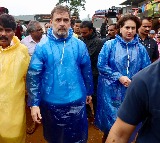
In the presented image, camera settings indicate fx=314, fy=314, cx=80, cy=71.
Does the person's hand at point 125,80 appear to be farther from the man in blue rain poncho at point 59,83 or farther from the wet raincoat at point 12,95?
the wet raincoat at point 12,95

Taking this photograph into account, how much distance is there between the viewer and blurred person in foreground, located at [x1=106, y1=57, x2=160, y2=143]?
1.34 meters

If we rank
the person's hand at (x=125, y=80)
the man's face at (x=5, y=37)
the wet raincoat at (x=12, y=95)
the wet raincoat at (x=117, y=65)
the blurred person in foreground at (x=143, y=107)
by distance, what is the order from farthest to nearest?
the wet raincoat at (x=117, y=65)
the person's hand at (x=125, y=80)
the man's face at (x=5, y=37)
the wet raincoat at (x=12, y=95)
the blurred person in foreground at (x=143, y=107)

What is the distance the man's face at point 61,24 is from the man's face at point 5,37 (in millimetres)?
435

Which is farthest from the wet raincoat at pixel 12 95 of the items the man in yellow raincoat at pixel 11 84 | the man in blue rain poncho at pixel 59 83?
the man in blue rain poncho at pixel 59 83

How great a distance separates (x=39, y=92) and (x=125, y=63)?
1004mm

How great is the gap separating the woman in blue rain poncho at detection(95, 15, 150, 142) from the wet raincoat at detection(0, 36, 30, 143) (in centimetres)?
98

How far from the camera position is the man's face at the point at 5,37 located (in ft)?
9.85

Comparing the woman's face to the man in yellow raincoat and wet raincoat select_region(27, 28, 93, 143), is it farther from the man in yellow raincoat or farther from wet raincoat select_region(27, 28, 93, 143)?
the man in yellow raincoat

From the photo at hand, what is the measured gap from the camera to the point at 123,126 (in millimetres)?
1451

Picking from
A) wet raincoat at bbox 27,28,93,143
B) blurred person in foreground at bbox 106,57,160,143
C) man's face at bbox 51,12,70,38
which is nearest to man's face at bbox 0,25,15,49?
wet raincoat at bbox 27,28,93,143

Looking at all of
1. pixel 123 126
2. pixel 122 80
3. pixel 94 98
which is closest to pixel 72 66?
pixel 122 80

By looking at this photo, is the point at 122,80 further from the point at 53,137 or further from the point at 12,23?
the point at 12,23

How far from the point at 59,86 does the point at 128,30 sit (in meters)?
1.07

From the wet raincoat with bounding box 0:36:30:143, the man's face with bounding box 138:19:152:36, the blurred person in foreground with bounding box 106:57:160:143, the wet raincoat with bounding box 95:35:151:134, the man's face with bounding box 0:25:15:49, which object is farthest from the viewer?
the man's face with bounding box 138:19:152:36
